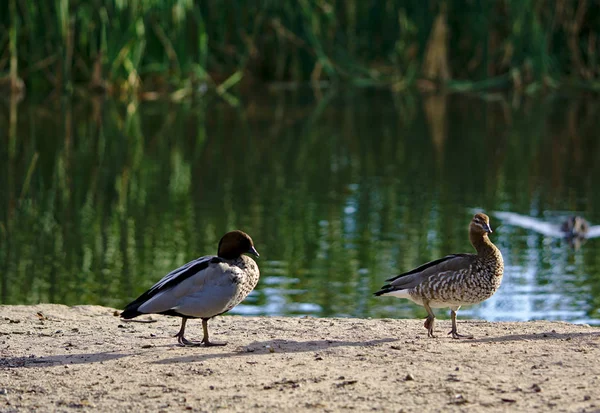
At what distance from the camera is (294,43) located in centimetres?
3036

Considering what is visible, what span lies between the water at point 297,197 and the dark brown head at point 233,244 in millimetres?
2094

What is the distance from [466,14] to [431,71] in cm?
194

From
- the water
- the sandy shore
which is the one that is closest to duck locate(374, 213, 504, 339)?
the sandy shore

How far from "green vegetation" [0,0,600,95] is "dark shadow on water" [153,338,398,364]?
19109 mm

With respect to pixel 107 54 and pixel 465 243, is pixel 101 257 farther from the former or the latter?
pixel 107 54

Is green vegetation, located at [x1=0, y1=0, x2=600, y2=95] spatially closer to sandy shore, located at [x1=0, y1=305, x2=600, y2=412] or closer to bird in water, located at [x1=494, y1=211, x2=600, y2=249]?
bird in water, located at [x1=494, y1=211, x2=600, y2=249]

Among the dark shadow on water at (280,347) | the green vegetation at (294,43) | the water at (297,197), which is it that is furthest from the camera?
the green vegetation at (294,43)

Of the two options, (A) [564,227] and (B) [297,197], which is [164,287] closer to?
(A) [564,227]

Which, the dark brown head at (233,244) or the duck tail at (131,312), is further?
the dark brown head at (233,244)

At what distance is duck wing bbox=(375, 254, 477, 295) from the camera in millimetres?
7246

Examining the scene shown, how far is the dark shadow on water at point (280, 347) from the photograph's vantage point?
21.6 ft

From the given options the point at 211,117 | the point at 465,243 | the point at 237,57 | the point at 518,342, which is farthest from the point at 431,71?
the point at 518,342

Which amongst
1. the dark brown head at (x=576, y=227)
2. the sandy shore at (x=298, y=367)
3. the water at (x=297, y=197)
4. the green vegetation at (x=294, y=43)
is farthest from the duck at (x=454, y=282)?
the green vegetation at (x=294, y=43)

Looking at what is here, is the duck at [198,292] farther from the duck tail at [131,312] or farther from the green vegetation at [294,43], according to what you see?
the green vegetation at [294,43]
